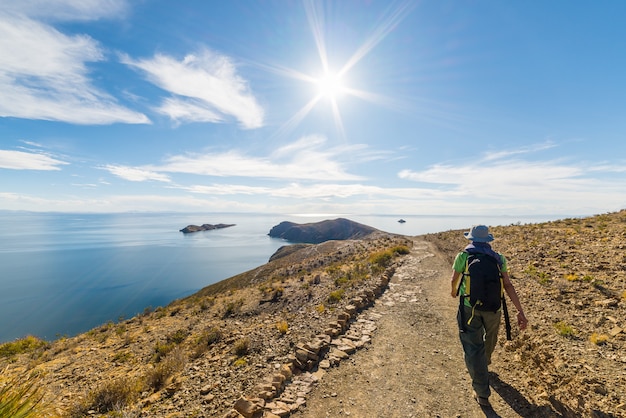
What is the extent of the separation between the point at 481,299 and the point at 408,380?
2.70 metres

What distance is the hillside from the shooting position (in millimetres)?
5301

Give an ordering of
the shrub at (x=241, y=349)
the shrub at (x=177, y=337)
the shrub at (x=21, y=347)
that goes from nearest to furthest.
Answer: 1. the shrub at (x=241, y=349)
2. the shrub at (x=177, y=337)
3. the shrub at (x=21, y=347)

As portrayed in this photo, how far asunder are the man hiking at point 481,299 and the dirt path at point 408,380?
53cm

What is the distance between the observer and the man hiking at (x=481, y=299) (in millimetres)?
4762

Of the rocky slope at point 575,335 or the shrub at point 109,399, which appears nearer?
the rocky slope at point 575,335

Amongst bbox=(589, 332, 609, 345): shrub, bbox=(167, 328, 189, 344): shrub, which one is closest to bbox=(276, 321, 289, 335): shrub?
bbox=(167, 328, 189, 344): shrub

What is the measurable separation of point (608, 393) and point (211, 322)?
15.0m

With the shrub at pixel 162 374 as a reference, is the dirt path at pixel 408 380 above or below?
above

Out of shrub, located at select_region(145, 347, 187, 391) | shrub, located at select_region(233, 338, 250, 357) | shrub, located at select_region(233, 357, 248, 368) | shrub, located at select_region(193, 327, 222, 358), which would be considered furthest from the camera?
shrub, located at select_region(193, 327, 222, 358)

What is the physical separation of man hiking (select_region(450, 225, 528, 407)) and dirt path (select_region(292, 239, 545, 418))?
53 cm

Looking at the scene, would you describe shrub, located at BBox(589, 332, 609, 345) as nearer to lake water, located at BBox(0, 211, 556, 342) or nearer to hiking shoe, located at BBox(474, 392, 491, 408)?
hiking shoe, located at BBox(474, 392, 491, 408)

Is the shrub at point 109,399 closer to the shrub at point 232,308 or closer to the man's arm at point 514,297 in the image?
the shrub at point 232,308

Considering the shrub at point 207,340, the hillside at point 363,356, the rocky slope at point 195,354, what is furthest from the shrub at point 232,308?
the shrub at point 207,340

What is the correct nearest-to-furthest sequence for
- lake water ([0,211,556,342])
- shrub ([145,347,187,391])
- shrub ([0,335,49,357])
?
shrub ([145,347,187,391]), shrub ([0,335,49,357]), lake water ([0,211,556,342])
